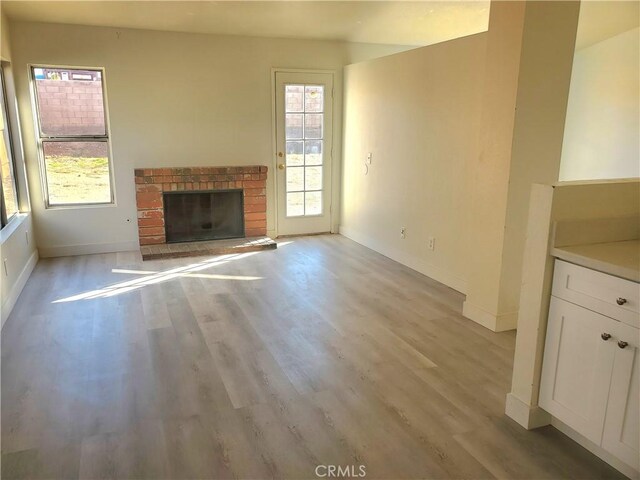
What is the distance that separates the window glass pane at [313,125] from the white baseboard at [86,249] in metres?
2.46

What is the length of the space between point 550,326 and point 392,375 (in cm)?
95

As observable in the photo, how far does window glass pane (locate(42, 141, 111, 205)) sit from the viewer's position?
5.05m

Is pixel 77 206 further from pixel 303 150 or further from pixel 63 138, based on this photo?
pixel 303 150

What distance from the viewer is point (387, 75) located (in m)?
5.01

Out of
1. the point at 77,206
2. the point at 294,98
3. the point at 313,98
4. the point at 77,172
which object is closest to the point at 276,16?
the point at 294,98

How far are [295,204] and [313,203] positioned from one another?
250mm

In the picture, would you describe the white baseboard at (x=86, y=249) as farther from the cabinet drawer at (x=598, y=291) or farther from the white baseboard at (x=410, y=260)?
the cabinet drawer at (x=598, y=291)

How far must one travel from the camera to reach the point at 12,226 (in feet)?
13.5

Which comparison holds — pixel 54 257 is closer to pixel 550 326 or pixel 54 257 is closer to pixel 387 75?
pixel 387 75

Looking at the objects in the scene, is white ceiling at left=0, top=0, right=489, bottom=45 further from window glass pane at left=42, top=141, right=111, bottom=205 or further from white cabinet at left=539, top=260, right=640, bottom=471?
white cabinet at left=539, top=260, right=640, bottom=471

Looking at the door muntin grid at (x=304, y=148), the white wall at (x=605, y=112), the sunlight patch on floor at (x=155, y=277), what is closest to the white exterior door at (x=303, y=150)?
the door muntin grid at (x=304, y=148)

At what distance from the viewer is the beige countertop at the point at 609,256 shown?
5.90 ft

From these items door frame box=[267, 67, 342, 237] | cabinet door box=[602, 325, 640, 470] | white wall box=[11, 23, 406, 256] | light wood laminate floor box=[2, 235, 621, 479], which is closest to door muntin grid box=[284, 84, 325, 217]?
door frame box=[267, 67, 342, 237]

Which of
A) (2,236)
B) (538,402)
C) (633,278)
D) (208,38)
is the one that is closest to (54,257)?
(2,236)
